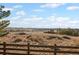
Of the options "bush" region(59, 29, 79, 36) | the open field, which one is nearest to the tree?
the open field

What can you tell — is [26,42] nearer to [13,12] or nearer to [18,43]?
[18,43]

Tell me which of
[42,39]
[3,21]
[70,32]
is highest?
[3,21]

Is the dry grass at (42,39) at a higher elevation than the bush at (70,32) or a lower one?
lower

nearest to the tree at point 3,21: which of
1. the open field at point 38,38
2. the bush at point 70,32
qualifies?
the open field at point 38,38

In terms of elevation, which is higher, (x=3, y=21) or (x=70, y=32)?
(x=3, y=21)

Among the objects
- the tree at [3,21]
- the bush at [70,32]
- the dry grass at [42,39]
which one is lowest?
the dry grass at [42,39]

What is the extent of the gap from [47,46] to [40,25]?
0.35m

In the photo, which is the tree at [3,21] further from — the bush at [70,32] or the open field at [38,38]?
the bush at [70,32]

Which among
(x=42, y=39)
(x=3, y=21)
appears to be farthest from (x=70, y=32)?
(x=3, y=21)

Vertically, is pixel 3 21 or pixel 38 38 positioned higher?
pixel 3 21

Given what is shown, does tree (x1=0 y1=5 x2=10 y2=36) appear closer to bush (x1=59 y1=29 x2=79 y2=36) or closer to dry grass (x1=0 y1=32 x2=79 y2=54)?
dry grass (x1=0 y1=32 x2=79 y2=54)

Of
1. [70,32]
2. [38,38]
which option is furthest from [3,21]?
[70,32]

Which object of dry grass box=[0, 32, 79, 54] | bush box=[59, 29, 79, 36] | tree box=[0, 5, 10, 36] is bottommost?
dry grass box=[0, 32, 79, 54]

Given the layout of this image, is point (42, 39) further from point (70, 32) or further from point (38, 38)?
point (70, 32)
